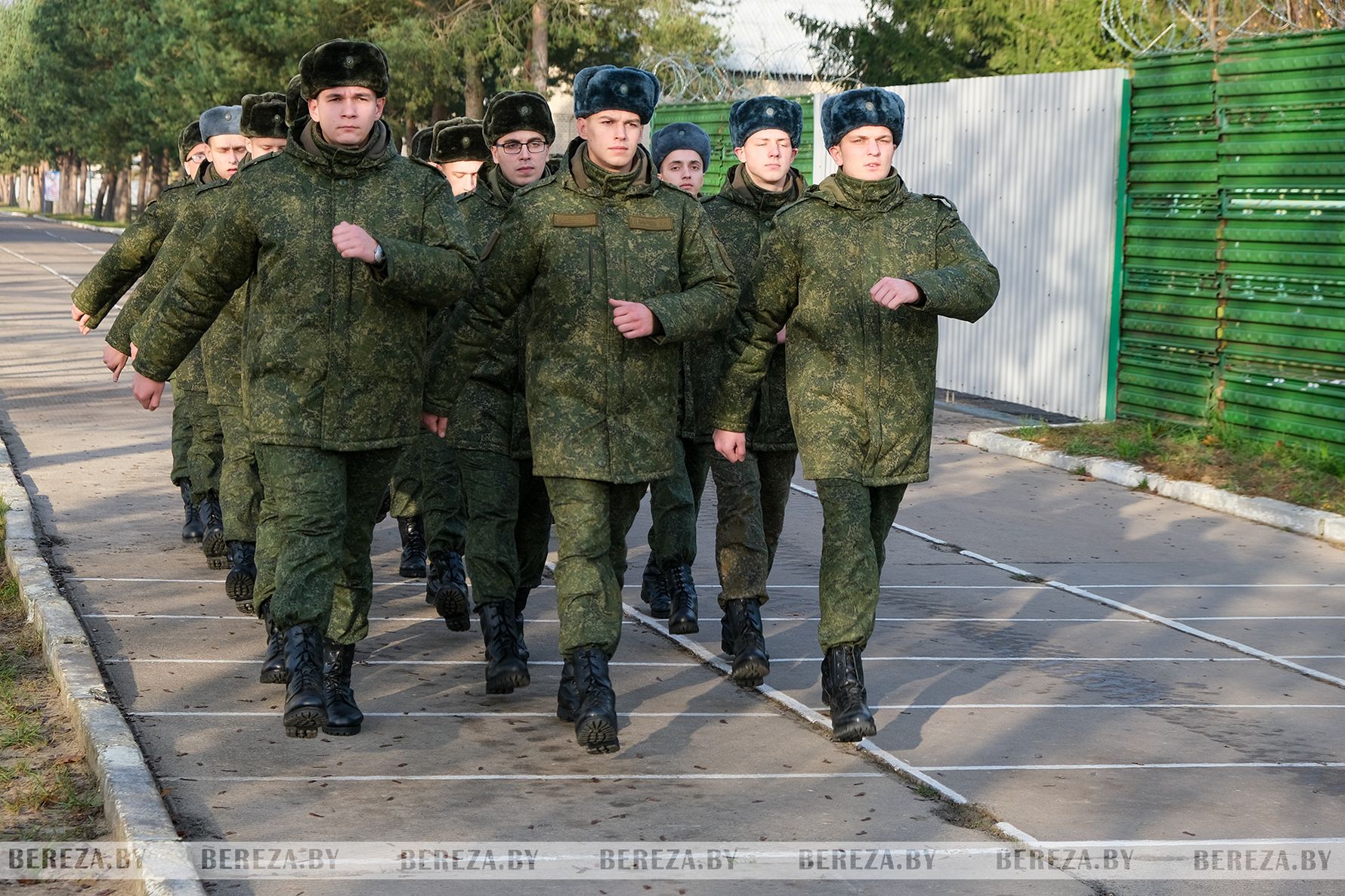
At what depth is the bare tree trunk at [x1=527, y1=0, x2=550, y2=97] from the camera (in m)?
37.5

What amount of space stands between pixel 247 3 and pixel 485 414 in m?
38.8

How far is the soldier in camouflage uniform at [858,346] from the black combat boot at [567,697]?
2.77 feet

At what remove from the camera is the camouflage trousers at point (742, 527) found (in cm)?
700

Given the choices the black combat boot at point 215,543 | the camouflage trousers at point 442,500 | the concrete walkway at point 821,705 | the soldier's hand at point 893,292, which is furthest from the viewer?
the black combat boot at point 215,543

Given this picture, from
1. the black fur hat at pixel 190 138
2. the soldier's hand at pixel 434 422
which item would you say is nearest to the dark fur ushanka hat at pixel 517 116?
the soldier's hand at pixel 434 422

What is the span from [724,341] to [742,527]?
732 mm

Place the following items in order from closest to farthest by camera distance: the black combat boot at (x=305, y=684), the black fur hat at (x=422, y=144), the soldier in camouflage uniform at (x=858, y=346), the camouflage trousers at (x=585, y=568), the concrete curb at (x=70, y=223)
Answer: the black combat boot at (x=305, y=684)
the camouflage trousers at (x=585, y=568)
the soldier in camouflage uniform at (x=858, y=346)
the black fur hat at (x=422, y=144)
the concrete curb at (x=70, y=223)

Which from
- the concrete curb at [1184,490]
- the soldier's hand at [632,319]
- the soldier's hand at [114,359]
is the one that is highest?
the soldier's hand at [632,319]

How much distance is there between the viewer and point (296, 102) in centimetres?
635

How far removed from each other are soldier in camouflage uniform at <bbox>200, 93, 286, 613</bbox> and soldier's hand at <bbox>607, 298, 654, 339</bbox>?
2472 mm

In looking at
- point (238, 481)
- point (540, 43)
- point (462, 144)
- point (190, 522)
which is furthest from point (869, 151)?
point (540, 43)

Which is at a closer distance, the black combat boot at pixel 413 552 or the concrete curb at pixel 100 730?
the concrete curb at pixel 100 730

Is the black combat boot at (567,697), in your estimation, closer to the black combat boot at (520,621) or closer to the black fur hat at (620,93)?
the black combat boot at (520,621)

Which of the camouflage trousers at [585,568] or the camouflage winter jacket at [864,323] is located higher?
the camouflage winter jacket at [864,323]
